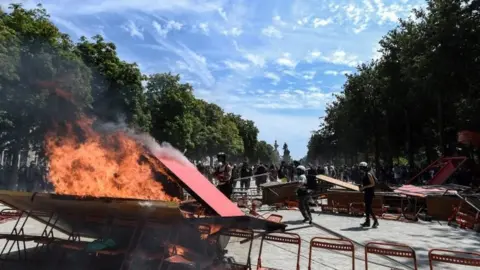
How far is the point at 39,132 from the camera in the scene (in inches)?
646

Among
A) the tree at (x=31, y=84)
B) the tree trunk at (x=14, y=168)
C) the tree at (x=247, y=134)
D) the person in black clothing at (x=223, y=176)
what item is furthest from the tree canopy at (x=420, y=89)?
the tree at (x=247, y=134)

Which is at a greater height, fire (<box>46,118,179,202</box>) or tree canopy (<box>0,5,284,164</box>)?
tree canopy (<box>0,5,284,164</box>)

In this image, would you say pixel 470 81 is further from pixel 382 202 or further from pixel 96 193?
pixel 96 193

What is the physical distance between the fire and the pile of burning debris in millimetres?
16

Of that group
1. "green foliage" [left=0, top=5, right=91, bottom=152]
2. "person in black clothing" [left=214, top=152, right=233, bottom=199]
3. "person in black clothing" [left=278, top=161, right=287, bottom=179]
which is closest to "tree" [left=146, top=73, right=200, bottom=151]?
"person in black clothing" [left=278, top=161, right=287, bottom=179]

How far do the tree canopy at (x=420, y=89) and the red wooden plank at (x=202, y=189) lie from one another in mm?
19831

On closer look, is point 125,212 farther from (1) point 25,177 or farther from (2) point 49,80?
(1) point 25,177

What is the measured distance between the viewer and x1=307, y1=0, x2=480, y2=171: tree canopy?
21969mm

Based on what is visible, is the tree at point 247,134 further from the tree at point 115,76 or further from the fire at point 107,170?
the fire at point 107,170

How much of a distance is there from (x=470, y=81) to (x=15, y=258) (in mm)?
23444

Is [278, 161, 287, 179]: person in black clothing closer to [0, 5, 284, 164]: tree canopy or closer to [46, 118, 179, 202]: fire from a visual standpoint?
[0, 5, 284, 164]: tree canopy

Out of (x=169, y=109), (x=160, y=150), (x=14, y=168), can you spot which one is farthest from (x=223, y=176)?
(x=169, y=109)

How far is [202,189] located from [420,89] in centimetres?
2484

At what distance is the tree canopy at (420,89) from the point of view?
2197cm
